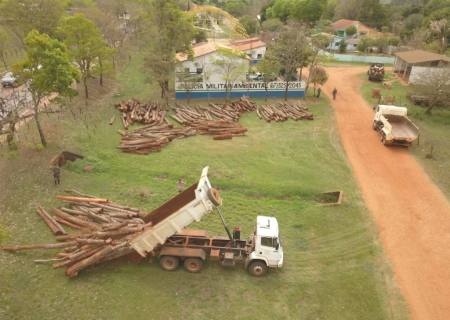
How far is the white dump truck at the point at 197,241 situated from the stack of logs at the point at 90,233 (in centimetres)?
77

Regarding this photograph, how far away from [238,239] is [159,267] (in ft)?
11.8

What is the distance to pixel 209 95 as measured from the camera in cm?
3694

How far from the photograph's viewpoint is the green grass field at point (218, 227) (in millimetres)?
13641

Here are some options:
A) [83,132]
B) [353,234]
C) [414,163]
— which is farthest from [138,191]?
[414,163]

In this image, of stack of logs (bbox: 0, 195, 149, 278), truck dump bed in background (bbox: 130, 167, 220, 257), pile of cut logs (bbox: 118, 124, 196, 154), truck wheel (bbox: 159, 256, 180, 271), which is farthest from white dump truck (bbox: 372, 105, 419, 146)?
stack of logs (bbox: 0, 195, 149, 278)

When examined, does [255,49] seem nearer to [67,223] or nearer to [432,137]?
[432,137]

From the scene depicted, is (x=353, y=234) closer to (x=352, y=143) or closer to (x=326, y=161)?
(x=326, y=161)

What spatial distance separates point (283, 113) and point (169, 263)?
72.6ft

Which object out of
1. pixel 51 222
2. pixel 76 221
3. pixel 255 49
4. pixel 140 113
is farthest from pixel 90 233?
pixel 255 49

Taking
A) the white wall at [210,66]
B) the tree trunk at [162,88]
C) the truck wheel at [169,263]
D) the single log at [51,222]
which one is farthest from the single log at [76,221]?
the white wall at [210,66]

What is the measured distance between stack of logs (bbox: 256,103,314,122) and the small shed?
50.7 feet

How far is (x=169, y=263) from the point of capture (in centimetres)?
1509

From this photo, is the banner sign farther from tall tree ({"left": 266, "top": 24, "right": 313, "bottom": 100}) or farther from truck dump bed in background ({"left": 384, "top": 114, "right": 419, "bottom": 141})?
truck dump bed in background ({"left": 384, "top": 114, "right": 419, "bottom": 141})

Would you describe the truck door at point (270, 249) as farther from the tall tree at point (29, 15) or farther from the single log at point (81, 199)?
the tall tree at point (29, 15)
